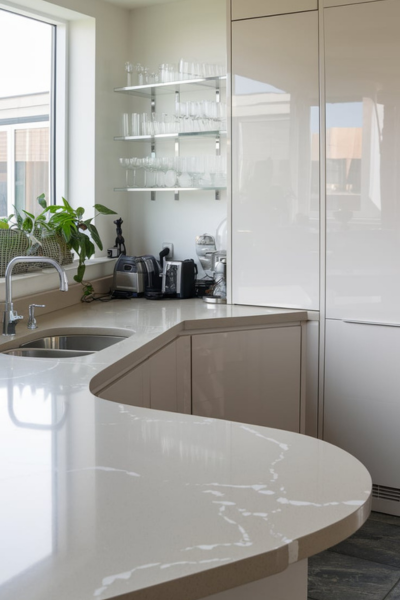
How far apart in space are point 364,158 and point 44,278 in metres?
1.59

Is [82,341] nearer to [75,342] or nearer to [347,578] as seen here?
[75,342]

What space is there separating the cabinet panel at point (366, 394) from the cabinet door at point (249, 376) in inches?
6.5

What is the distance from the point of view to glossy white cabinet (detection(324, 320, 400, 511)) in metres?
3.24

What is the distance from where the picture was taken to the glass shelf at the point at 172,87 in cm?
374

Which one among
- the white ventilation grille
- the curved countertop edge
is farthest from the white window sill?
the curved countertop edge

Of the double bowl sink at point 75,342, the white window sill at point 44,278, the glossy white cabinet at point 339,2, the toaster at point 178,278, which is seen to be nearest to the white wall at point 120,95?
the white window sill at point 44,278

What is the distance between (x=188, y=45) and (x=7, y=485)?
321cm

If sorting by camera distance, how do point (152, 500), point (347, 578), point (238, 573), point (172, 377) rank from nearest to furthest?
point (238, 573) < point (152, 500) < point (347, 578) < point (172, 377)

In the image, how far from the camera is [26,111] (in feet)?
12.4

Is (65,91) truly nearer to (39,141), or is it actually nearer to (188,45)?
(39,141)

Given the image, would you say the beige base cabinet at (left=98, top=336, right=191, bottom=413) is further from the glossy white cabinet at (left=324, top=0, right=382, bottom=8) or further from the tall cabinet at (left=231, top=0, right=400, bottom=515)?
the glossy white cabinet at (left=324, top=0, right=382, bottom=8)

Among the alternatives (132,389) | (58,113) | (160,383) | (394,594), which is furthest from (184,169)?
(394,594)

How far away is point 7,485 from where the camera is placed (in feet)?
4.26

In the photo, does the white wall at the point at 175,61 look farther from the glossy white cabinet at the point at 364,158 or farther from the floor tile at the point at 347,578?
the floor tile at the point at 347,578
